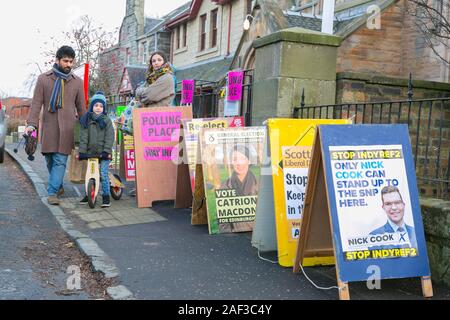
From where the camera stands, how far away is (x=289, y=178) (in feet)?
16.4

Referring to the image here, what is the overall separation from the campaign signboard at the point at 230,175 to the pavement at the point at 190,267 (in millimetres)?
182

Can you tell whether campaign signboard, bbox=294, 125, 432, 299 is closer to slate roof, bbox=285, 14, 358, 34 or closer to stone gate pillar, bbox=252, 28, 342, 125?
stone gate pillar, bbox=252, 28, 342, 125

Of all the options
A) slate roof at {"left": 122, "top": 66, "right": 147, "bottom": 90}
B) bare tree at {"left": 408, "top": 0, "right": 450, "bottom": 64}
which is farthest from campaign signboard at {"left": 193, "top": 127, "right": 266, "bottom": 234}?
slate roof at {"left": 122, "top": 66, "right": 147, "bottom": 90}

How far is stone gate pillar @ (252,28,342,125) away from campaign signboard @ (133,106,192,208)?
1381 mm

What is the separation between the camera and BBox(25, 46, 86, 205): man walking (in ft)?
24.8

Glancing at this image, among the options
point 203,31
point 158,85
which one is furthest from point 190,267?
point 203,31

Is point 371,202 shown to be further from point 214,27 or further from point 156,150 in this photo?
→ point 214,27

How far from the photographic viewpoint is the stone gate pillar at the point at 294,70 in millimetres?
6797

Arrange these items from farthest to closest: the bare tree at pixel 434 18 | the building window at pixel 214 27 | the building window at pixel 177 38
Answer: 1. the building window at pixel 177 38
2. the building window at pixel 214 27
3. the bare tree at pixel 434 18

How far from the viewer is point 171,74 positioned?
26.3 ft

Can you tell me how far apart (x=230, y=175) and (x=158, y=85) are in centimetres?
241

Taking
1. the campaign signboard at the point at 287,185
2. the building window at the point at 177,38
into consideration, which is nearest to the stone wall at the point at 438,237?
the campaign signboard at the point at 287,185

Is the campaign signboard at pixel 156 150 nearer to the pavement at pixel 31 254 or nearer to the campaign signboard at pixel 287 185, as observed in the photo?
the pavement at pixel 31 254

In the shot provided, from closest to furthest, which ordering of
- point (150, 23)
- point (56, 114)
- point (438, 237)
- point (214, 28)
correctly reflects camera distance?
1. point (438, 237)
2. point (56, 114)
3. point (214, 28)
4. point (150, 23)
